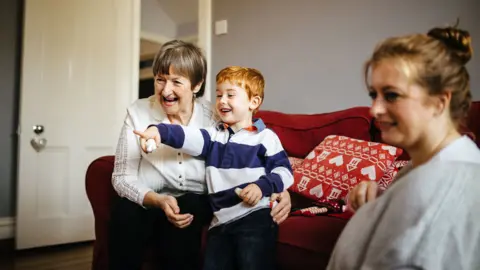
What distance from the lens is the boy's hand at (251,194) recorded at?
120cm

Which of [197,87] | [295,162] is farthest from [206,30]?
[197,87]

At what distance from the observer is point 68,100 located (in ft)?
9.09

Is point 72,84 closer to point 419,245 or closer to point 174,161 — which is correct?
point 174,161

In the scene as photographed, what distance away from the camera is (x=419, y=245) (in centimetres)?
70

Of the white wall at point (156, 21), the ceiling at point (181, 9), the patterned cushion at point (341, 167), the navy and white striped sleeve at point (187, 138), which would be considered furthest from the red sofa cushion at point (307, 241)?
the ceiling at point (181, 9)

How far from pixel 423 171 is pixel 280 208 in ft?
2.18

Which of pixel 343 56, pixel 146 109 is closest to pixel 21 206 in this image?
pixel 146 109

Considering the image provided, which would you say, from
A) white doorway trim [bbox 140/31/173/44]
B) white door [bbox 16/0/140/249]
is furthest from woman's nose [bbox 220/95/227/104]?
white doorway trim [bbox 140/31/173/44]

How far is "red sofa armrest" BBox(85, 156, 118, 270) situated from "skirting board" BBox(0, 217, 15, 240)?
1.52 m

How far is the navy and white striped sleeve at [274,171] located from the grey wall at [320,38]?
1142 millimetres

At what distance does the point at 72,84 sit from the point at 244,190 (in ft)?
6.70

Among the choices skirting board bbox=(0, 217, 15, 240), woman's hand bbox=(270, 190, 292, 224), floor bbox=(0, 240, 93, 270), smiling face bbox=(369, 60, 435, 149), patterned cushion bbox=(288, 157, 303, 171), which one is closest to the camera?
smiling face bbox=(369, 60, 435, 149)

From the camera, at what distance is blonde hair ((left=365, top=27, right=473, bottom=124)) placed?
0.80m

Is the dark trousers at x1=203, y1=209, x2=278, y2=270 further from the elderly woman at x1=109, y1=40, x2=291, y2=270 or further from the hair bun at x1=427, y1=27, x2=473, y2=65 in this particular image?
the hair bun at x1=427, y1=27, x2=473, y2=65
